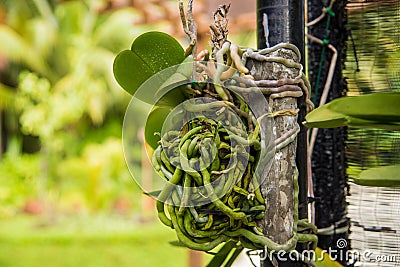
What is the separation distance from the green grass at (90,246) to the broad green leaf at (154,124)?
4279 mm

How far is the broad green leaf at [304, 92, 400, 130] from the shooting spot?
0.32 m

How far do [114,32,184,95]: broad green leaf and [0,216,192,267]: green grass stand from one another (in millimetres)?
4316

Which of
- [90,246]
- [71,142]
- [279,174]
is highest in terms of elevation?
[279,174]

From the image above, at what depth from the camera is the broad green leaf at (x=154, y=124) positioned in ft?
1.25

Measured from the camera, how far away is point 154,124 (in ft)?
1.26

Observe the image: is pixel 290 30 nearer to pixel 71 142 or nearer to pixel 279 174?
pixel 279 174

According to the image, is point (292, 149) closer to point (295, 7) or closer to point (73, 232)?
point (295, 7)

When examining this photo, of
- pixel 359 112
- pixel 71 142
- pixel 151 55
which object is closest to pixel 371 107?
pixel 359 112

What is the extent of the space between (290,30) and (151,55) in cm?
11

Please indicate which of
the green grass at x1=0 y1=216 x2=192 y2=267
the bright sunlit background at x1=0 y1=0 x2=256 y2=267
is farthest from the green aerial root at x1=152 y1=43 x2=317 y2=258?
the green grass at x1=0 y1=216 x2=192 y2=267

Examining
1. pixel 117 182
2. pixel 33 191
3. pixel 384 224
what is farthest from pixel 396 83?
pixel 33 191

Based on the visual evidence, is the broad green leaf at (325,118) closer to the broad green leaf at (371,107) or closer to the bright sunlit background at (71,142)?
the broad green leaf at (371,107)

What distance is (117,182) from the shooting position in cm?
562

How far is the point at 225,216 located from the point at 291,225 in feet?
0.16
